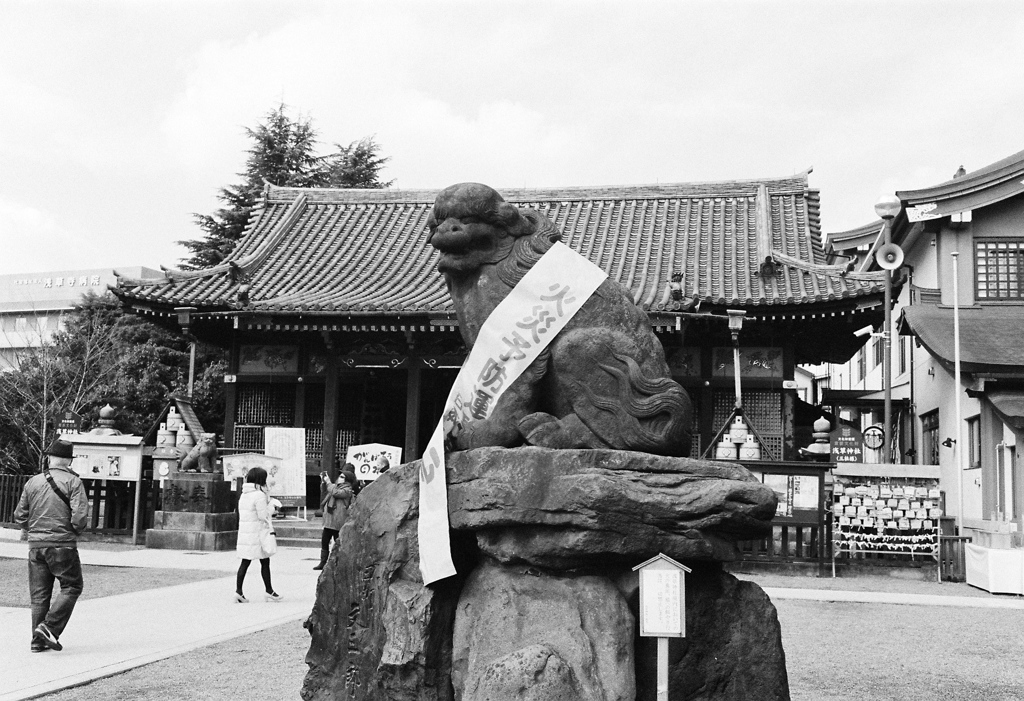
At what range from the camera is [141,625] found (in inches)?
321

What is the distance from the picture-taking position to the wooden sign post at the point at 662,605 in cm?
385

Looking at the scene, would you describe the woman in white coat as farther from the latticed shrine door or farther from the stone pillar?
the latticed shrine door

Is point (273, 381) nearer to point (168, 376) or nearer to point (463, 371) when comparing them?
point (168, 376)

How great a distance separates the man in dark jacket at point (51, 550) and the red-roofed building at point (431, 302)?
916cm

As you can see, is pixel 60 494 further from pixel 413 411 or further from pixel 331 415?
pixel 331 415

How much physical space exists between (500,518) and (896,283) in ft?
55.4

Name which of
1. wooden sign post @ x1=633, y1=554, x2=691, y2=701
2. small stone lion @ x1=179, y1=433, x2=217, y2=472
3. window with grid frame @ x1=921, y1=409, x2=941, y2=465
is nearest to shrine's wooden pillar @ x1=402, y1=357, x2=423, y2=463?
small stone lion @ x1=179, y1=433, x2=217, y2=472

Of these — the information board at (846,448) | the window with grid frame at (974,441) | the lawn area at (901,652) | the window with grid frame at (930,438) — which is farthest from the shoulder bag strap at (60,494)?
the window with grid frame at (930,438)

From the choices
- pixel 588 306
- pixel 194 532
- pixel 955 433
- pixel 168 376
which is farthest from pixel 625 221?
pixel 588 306

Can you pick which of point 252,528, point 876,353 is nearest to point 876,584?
point 252,528

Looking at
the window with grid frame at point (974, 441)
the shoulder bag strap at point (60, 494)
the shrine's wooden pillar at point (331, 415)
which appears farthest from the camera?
the shrine's wooden pillar at point (331, 415)

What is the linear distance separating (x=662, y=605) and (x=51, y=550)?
17.2 ft

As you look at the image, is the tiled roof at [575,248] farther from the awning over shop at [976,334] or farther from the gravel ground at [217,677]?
the gravel ground at [217,677]

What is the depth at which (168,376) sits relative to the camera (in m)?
24.1
